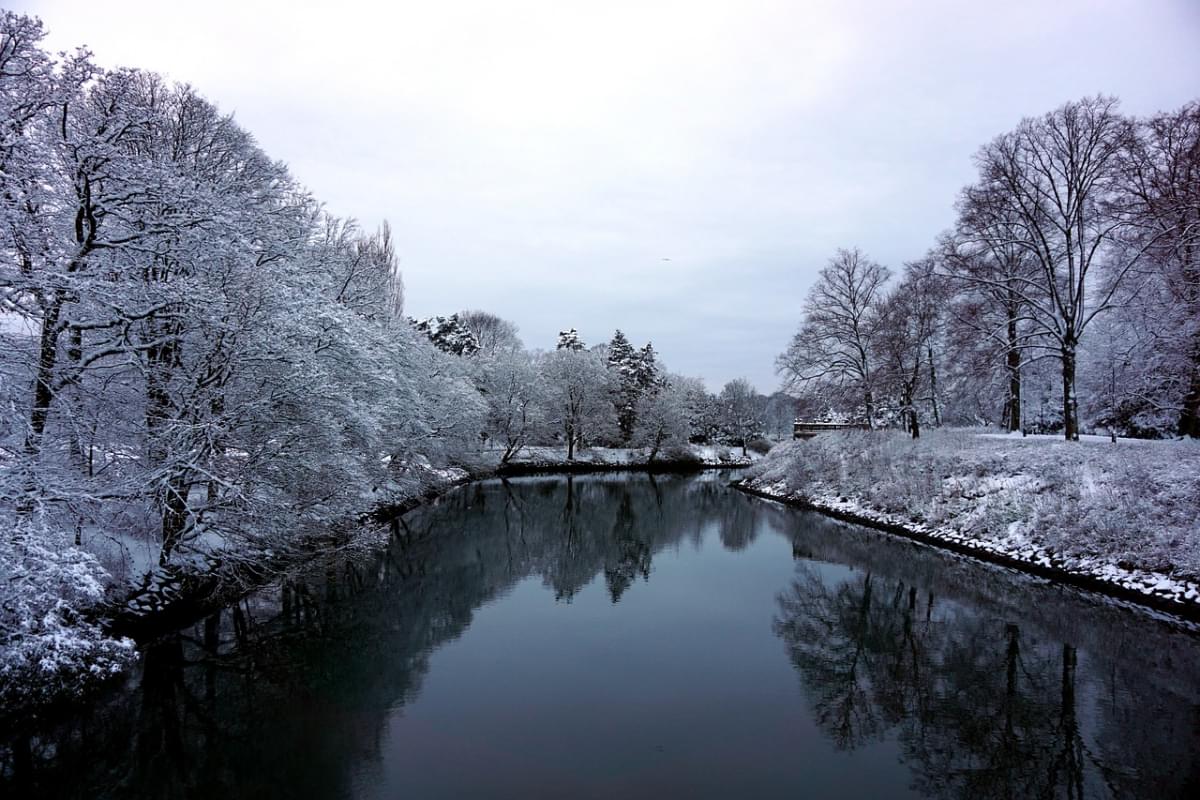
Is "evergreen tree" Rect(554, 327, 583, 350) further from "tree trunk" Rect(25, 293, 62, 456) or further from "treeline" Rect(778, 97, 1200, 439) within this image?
"tree trunk" Rect(25, 293, 62, 456)

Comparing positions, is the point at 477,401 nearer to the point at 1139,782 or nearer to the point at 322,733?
the point at 322,733

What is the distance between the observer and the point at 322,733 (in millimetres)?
8125

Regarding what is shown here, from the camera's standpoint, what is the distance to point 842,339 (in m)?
34.5

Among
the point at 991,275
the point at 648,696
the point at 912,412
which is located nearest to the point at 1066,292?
the point at 991,275

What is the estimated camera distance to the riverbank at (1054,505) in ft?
42.6

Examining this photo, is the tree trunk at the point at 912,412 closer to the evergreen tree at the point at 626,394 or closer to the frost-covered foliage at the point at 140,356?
the frost-covered foliage at the point at 140,356

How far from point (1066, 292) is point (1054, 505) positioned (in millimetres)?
12977

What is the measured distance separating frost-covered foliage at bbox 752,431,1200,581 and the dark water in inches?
60.9

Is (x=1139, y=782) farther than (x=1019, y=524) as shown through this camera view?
No

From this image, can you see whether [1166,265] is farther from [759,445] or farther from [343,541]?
[759,445]

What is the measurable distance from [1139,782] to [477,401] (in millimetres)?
32284

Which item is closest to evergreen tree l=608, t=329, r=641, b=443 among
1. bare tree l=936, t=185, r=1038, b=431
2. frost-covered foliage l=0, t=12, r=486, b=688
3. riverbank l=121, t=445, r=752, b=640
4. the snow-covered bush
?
riverbank l=121, t=445, r=752, b=640

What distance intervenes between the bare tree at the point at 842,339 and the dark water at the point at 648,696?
18467 millimetres

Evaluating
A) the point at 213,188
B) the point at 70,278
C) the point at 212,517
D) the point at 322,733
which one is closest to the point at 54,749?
the point at 322,733
